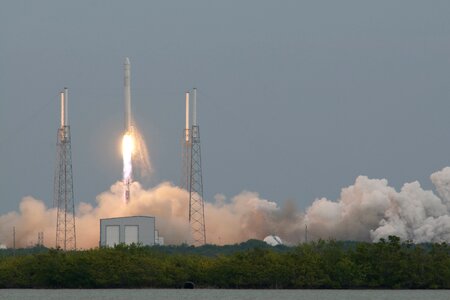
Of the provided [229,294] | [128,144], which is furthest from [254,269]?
[128,144]

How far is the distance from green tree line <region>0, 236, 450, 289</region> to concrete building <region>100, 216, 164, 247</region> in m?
32.2

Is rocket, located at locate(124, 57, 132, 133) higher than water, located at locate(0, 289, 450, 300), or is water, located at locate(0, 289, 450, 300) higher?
rocket, located at locate(124, 57, 132, 133)

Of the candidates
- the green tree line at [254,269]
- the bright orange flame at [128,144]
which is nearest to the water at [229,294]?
the green tree line at [254,269]

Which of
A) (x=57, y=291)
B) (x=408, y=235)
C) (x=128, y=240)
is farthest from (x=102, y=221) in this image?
(x=57, y=291)

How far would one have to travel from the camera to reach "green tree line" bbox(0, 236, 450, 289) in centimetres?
9188

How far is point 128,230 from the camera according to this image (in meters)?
127

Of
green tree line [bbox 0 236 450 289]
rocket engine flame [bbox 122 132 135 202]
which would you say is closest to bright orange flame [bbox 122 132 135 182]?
rocket engine flame [bbox 122 132 135 202]

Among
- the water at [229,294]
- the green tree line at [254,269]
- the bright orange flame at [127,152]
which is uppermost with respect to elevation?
the bright orange flame at [127,152]

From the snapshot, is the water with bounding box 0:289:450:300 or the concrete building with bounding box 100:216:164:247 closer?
the water with bounding box 0:289:450:300

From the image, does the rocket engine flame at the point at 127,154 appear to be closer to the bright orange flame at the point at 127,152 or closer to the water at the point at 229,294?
the bright orange flame at the point at 127,152

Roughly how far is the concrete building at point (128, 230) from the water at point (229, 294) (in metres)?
32.1

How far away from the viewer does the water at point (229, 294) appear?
85375mm

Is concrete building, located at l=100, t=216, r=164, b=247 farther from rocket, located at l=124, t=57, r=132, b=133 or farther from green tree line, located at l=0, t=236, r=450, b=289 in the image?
green tree line, located at l=0, t=236, r=450, b=289

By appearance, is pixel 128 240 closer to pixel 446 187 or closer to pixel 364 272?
pixel 446 187
